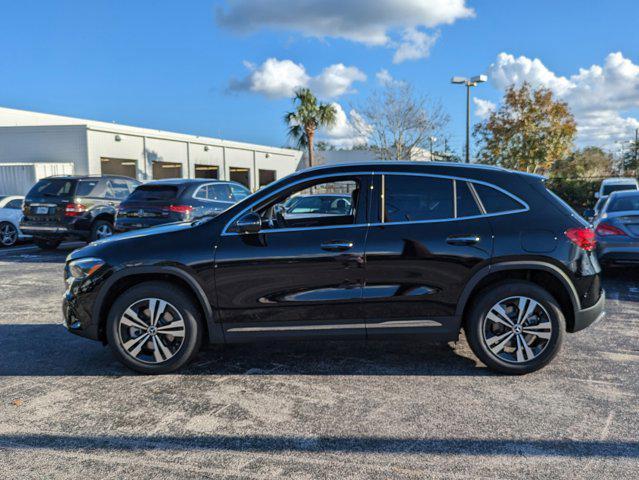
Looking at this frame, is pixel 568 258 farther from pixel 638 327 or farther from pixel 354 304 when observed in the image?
pixel 638 327

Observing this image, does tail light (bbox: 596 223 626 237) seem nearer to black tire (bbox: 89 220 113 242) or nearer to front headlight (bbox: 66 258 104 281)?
front headlight (bbox: 66 258 104 281)

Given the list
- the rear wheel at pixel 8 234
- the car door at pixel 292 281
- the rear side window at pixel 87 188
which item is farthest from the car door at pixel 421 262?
the rear wheel at pixel 8 234

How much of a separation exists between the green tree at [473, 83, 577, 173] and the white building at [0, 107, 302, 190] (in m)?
16.8

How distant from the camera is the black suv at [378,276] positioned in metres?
4.14

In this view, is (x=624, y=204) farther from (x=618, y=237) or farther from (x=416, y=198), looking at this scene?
(x=416, y=198)

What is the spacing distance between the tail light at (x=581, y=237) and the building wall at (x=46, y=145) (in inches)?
913

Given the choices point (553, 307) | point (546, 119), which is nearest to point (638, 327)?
point (553, 307)

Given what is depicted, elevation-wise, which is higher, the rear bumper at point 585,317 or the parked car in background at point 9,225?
the parked car in background at point 9,225

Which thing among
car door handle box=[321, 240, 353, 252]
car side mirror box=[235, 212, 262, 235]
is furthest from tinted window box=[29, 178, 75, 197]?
car door handle box=[321, 240, 353, 252]

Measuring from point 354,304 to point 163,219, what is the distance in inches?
249

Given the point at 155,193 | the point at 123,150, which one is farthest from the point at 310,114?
the point at 155,193

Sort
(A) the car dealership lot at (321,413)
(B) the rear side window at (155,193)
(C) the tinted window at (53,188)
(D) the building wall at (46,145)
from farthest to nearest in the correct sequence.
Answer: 1. (D) the building wall at (46,145)
2. (C) the tinted window at (53,188)
3. (B) the rear side window at (155,193)
4. (A) the car dealership lot at (321,413)

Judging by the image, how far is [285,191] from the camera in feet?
14.5

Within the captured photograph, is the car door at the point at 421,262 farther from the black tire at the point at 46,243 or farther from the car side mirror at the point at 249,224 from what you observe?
the black tire at the point at 46,243
